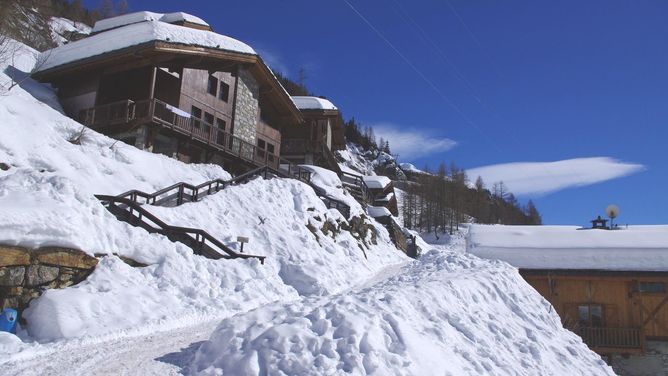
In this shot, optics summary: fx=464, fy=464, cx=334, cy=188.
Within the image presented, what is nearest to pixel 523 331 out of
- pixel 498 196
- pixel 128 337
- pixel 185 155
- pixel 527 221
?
pixel 128 337

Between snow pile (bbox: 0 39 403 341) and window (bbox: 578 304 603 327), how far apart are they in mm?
9447

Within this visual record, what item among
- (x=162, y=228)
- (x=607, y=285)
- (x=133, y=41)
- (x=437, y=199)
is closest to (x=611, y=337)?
(x=607, y=285)

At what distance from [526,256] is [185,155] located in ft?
56.5

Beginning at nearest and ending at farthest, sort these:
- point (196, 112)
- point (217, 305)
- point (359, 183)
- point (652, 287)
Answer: point (217, 305) < point (652, 287) < point (196, 112) < point (359, 183)

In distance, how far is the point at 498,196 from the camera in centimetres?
12475

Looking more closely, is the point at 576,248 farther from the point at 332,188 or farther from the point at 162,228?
the point at 162,228

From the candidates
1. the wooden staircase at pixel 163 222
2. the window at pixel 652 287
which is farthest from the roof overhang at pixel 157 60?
the window at pixel 652 287

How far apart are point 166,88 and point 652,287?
82.7ft

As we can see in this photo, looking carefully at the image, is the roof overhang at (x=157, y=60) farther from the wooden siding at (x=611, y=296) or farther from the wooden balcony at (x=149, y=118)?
the wooden siding at (x=611, y=296)

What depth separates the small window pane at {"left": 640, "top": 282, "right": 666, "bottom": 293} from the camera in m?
19.5

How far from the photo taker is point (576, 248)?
20.3 m

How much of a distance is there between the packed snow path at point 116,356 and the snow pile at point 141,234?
551 mm

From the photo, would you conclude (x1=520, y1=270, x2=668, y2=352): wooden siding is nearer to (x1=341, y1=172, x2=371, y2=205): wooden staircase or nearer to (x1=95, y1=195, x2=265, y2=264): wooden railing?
(x1=95, y1=195, x2=265, y2=264): wooden railing

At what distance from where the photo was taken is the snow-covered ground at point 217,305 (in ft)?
20.6
